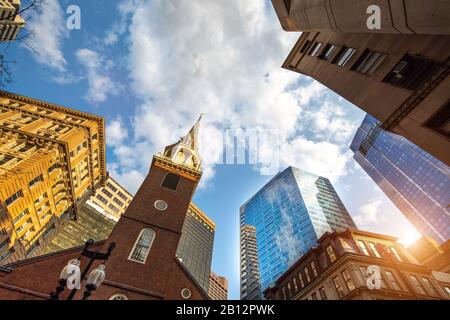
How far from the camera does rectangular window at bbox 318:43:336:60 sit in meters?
19.3

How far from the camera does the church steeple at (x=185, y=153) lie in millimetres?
26375

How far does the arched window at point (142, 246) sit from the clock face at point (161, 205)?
232 cm

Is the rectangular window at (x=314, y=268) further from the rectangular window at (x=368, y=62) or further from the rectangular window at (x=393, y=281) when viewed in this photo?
the rectangular window at (x=368, y=62)

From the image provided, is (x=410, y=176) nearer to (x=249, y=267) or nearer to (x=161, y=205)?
(x=249, y=267)

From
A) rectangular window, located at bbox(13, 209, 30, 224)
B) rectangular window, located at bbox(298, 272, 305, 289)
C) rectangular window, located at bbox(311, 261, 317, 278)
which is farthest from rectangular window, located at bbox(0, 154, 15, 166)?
rectangular window, located at bbox(311, 261, 317, 278)

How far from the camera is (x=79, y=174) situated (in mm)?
49312

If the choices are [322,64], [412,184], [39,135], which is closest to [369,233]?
[322,64]

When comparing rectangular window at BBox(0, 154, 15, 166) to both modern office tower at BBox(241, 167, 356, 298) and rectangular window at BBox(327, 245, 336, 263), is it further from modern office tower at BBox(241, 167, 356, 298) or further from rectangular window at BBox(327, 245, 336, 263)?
modern office tower at BBox(241, 167, 356, 298)

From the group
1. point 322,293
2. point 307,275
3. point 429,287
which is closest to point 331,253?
point 307,275

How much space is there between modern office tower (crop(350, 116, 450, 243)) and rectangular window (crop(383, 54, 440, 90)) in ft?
354

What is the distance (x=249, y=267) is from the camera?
119 m
